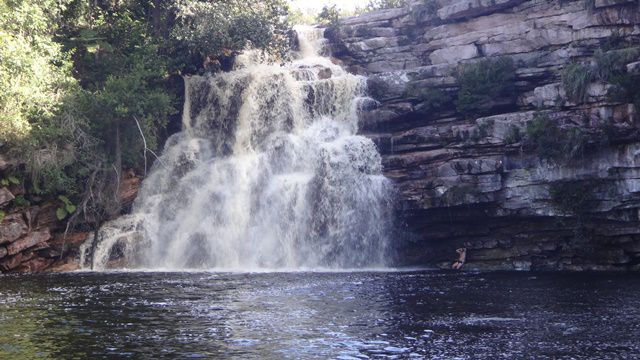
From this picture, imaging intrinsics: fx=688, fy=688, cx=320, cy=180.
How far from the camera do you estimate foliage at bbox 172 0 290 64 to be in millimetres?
35438

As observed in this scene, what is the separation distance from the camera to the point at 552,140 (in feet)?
87.4

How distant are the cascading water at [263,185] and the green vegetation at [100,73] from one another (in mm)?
1633

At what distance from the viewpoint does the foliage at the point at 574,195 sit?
85.9ft

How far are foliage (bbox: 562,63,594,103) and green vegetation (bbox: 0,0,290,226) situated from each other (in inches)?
626

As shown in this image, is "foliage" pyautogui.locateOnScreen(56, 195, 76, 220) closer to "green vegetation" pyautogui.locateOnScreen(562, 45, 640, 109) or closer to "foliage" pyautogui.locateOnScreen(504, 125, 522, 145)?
"foliage" pyautogui.locateOnScreen(504, 125, 522, 145)

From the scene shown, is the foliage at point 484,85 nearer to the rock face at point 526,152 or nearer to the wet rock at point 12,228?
the rock face at point 526,152

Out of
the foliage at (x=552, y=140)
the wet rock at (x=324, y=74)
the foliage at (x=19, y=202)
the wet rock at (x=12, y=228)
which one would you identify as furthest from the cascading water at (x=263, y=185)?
the foliage at (x=552, y=140)

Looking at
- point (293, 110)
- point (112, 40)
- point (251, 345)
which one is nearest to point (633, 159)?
point (293, 110)

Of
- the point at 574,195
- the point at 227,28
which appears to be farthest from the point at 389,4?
the point at 574,195

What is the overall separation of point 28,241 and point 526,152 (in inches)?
805

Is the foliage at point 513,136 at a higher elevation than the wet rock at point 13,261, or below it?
higher

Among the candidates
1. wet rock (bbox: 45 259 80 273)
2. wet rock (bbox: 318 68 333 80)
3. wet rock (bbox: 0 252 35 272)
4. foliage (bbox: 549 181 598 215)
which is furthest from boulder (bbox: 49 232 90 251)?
foliage (bbox: 549 181 598 215)

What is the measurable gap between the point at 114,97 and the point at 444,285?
58.0 ft

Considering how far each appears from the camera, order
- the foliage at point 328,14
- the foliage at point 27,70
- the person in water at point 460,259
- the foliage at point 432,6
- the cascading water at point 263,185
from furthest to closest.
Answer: the foliage at point 328,14, the foliage at point 432,6, the cascading water at point 263,185, the person in water at point 460,259, the foliage at point 27,70
